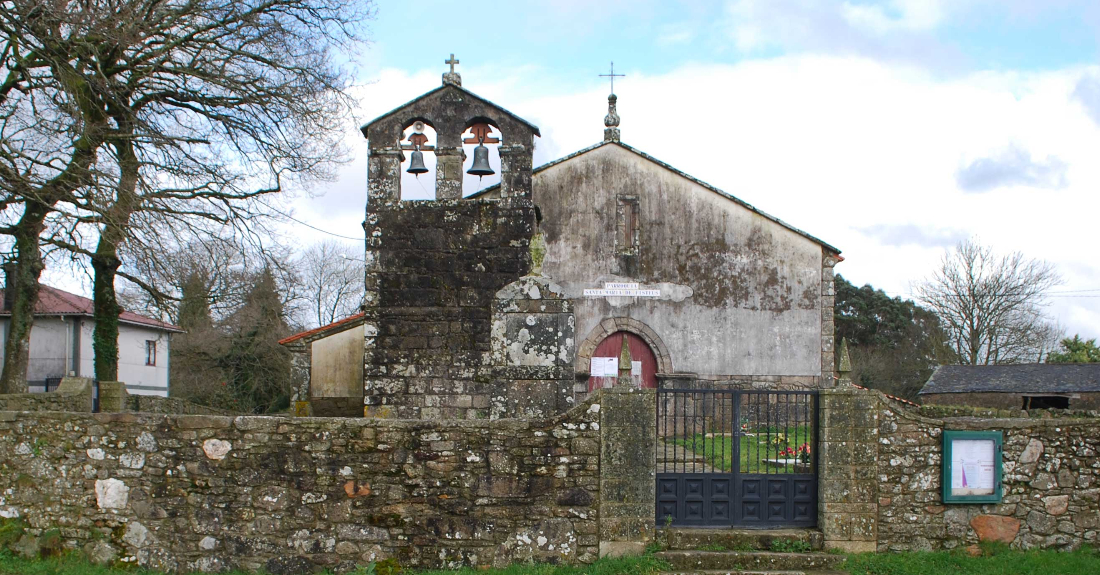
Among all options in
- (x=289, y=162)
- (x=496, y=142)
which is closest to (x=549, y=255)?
(x=289, y=162)

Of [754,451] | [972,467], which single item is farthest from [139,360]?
[972,467]

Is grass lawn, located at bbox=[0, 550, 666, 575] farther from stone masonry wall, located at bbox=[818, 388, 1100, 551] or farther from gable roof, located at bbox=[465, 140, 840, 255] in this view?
gable roof, located at bbox=[465, 140, 840, 255]

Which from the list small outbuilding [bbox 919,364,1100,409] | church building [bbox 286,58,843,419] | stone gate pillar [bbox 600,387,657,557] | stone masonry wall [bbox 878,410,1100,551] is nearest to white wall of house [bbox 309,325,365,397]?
church building [bbox 286,58,843,419]

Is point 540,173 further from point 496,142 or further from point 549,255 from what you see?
point 496,142

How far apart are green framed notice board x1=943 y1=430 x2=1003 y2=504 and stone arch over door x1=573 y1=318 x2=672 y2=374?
421 inches

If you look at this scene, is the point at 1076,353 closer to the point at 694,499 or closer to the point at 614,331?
the point at 614,331

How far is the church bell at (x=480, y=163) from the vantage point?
11109 mm

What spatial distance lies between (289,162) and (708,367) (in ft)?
34.0

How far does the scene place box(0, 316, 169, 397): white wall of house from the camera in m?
28.2

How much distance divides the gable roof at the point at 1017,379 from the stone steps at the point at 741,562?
24206 millimetres

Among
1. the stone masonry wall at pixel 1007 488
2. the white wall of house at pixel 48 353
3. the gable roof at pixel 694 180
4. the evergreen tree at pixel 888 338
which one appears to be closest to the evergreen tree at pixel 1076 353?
the evergreen tree at pixel 888 338

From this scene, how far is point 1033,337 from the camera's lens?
121 ft

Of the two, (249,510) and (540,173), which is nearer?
(249,510)

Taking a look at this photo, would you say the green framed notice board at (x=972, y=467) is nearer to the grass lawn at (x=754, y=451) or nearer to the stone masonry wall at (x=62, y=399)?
the grass lawn at (x=754, y=451)
